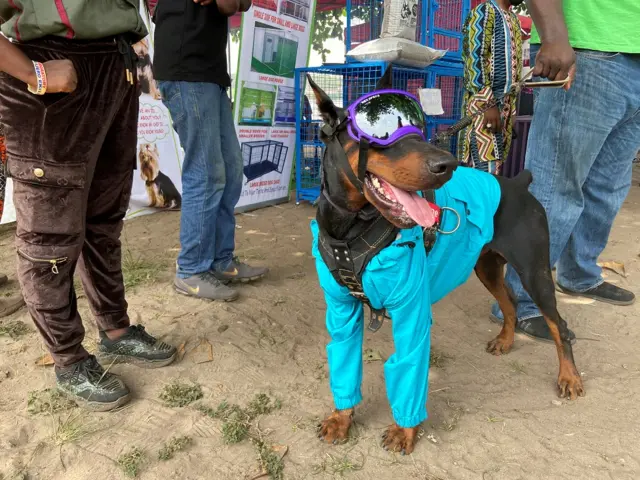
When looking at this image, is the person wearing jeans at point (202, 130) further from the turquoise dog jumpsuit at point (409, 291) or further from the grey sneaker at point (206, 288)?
the turquoise dog jumpsuit at point (409, 291)

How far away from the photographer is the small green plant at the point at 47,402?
2.36 meters

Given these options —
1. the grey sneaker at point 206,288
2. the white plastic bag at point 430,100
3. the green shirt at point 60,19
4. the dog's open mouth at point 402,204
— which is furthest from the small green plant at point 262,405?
the white plastic bag at point 430,100

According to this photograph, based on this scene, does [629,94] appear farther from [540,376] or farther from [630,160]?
[540,376]

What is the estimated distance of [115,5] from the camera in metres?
2.13

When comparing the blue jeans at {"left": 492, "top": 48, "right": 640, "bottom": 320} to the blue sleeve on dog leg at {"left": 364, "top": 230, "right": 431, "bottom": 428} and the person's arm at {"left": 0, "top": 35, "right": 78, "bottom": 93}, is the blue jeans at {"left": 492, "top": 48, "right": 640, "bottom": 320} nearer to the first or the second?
the blue sleeve on dog leg at {"left": 364, "top": 230, "right": 431, "bottom": 428}

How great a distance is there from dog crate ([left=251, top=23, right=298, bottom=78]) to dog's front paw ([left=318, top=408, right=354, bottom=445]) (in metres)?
4.68

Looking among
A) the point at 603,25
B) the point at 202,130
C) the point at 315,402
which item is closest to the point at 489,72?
the point at 603,25

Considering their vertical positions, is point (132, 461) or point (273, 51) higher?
point (273, 51)

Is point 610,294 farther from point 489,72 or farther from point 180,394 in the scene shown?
point 180,394

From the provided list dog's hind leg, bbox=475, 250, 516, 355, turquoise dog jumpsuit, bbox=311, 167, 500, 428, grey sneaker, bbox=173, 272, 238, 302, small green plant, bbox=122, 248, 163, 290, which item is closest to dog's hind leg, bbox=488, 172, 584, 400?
turquoise dog jumpsuit, bbox=311, 167, 500, 428

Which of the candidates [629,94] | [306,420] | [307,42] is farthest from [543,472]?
[307,42]

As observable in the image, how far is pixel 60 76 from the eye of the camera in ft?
6.31

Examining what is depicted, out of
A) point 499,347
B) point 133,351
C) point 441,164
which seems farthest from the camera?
point 499,347

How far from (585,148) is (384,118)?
5.62 ft
